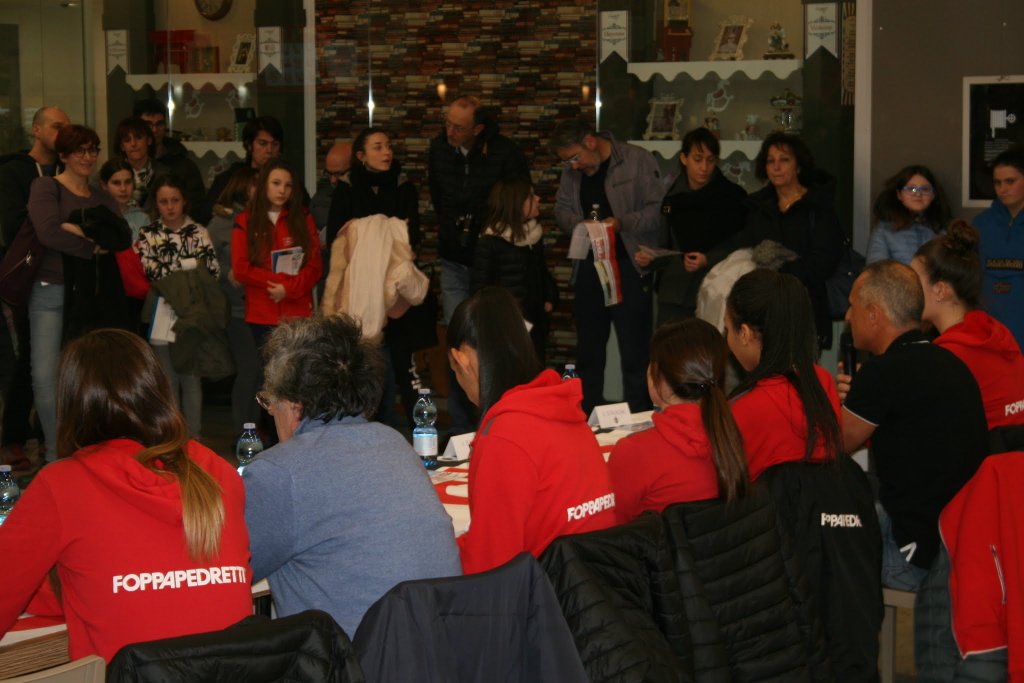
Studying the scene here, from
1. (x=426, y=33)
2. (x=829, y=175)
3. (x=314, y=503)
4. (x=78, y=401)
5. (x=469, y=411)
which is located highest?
(x=426, y=33)

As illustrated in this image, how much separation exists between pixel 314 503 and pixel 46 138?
5194 millimetres

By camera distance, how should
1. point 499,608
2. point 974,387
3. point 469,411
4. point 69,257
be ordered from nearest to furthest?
point 499,608, point 974,387, point 69,257, point 469,411

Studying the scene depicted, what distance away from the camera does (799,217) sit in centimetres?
708

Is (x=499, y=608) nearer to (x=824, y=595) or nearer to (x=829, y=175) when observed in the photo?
(x=824, y=595)

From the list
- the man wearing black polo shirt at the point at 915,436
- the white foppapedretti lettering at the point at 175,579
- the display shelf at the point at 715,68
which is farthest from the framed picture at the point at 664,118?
the white foppapedretti lettering at the point at 175,579

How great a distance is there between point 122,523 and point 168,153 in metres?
6.31

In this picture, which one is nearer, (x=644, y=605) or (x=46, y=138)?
(x=644, y=605)

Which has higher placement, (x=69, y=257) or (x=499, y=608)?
(x=69, y=257)

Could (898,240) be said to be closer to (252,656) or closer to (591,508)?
(591,508)

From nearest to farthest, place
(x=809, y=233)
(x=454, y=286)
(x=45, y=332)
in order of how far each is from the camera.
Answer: (x=45, y=332) < (x=809, y=233) < (x=454, y=286)

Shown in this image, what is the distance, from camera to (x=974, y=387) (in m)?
3.84

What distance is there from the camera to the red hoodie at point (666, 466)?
3359mm

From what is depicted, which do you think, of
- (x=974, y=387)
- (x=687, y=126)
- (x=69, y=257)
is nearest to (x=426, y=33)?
(x=687, y=126)

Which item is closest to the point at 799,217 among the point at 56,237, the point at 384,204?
the point at 384,204
